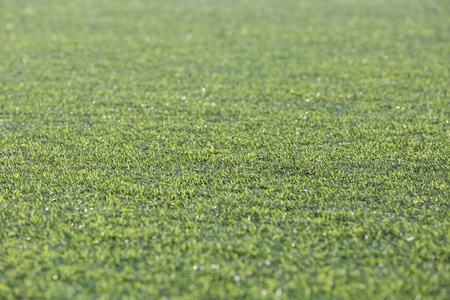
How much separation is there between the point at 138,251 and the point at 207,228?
50 cm

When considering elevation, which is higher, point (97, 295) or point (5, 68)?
point (5, 68)

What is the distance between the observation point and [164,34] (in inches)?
359

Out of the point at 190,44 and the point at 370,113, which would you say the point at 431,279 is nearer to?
the point at 370,113

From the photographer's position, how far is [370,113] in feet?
17.8

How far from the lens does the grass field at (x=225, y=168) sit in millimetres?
2908

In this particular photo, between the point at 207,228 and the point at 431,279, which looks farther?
the point at 207,228

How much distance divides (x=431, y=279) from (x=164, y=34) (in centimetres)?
728

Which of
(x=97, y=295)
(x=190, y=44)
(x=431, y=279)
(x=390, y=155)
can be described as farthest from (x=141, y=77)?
(x=431, y=279)

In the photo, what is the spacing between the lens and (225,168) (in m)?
4.21

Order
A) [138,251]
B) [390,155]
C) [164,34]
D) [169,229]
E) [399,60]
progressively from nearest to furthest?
[138,251] < [169,229] < [390,155] < [399,60] < [164,34]

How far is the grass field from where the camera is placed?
9.54 feet

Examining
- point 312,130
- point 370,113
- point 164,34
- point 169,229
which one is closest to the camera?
point 169,229

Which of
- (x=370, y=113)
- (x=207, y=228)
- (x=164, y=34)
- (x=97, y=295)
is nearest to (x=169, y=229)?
(x=207, y=228)

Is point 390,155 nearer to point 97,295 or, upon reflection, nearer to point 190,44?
point 97,295
